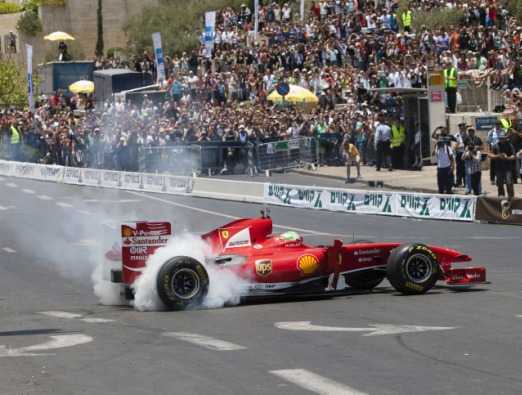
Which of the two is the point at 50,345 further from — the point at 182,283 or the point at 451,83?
the point at 451,83

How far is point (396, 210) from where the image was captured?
29547mm

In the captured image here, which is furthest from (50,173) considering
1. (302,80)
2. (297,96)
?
(302,80)

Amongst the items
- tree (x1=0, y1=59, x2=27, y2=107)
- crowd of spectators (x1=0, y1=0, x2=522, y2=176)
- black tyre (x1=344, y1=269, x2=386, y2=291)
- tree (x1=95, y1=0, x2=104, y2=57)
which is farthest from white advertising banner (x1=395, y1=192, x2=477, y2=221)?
tree (x1=95, y1=0, x2=104, y2=57)

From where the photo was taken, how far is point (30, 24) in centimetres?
6769

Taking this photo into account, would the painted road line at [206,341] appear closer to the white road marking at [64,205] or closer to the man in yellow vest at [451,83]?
the white road marking at [64,205]

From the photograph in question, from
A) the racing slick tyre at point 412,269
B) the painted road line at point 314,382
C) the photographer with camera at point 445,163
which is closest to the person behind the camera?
the painted road line at point 314,382

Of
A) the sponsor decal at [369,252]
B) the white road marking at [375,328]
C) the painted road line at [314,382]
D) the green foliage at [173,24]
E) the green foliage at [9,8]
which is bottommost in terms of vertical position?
the painted road line at [314,382]

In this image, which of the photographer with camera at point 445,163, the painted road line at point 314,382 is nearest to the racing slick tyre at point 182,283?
the painted road line at point 314,382

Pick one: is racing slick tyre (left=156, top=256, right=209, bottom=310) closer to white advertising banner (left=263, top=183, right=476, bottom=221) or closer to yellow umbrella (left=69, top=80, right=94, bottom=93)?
white advertising banner (left=263, top=183, right=476, bottom=221)

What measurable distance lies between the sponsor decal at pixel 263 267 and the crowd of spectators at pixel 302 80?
20566 mm

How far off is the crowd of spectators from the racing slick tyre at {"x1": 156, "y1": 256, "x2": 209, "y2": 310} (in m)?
21.2

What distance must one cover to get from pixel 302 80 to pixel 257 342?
3139 centimetres

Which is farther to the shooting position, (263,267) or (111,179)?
(111,179)

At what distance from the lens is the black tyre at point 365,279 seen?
1672 centimetres
